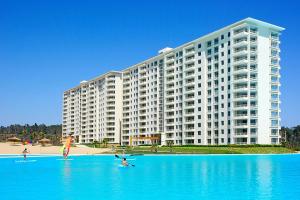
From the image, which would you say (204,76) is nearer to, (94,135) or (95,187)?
(94,135)

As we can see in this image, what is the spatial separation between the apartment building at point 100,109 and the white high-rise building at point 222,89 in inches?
1071

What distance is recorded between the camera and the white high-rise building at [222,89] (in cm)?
10119

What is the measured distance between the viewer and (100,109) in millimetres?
173625

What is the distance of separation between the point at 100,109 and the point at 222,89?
78996mm

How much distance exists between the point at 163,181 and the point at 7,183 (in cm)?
1403

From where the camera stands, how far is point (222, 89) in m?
108

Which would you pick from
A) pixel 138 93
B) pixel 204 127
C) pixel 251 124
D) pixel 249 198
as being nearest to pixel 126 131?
pixel 138 93

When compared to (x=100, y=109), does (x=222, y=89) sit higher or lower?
higher

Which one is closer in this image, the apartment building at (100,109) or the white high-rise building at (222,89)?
the white high-rise building at (222,89)

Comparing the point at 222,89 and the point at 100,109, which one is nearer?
the point at 222,89

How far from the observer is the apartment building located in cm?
16412

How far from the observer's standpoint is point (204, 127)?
4444 inches

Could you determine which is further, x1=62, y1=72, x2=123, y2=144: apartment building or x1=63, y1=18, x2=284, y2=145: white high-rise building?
x1=62, y1=72, x2=123, y2=144: apartment building

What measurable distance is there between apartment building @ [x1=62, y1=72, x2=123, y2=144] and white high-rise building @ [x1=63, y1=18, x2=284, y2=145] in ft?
89.2
